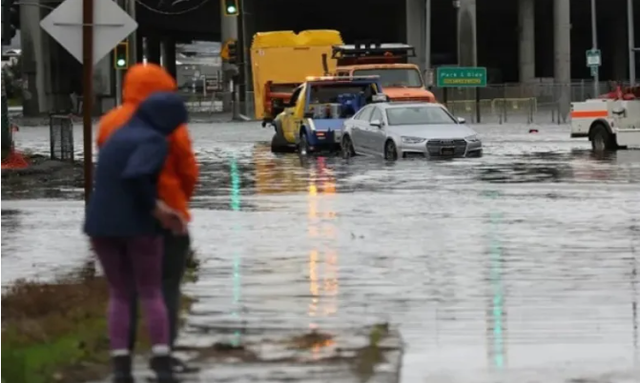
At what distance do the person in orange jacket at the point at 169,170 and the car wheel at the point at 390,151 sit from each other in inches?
889

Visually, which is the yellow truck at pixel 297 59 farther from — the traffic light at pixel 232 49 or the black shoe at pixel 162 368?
the black shoe at pixel 162 368

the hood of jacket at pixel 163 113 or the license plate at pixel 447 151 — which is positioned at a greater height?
the hood of jacket at pixel 163 113

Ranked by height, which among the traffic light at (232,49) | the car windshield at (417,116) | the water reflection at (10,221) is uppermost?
the traffic light at (232,49)

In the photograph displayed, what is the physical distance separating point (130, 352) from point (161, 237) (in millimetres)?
677

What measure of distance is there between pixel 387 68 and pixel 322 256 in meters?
25.6

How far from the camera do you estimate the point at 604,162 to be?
29047mm

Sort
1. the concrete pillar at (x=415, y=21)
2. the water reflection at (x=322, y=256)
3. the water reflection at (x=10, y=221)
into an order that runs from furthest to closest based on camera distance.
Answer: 1. the concrete pillar at (x=415, y=21)
2. the water reflection at (x=10, y=221)
3. the water reflection at (x=322, y=256)

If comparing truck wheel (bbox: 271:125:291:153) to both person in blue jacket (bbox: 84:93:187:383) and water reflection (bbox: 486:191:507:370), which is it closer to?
water reflection (bbox: 486:191:507:370)

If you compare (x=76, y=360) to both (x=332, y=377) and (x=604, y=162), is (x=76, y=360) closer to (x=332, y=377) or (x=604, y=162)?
(x=332, y=377)

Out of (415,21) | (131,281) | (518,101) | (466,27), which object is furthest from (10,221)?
(415,21)

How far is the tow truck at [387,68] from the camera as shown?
123 feet

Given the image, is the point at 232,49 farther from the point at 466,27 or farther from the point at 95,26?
the point at 95,26

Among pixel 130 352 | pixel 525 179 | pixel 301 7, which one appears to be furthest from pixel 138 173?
pixel 301 7

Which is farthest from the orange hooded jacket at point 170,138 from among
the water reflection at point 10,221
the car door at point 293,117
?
the car door at point 293,117
